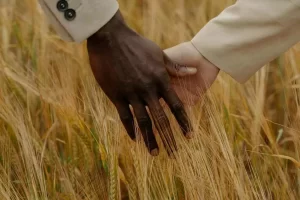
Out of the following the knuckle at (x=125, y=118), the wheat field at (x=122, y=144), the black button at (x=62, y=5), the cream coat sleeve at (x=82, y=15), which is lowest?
the wheat field at (x=122, y=144)

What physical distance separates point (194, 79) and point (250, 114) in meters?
0.25

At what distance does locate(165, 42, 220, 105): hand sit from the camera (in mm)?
1740

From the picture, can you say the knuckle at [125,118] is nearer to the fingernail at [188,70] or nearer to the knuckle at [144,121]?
the knuckle at [144,121]

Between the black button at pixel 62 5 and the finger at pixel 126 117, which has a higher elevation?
the black button at pixel 62 5

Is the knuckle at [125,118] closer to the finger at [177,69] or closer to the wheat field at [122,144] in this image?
the wheat field at [122,144]

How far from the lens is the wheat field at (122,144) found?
1.57 metres

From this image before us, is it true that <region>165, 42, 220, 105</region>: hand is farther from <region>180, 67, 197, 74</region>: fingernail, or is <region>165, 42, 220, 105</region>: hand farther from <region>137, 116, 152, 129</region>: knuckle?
<region>137, 116, 152, 129</region>: knuckle

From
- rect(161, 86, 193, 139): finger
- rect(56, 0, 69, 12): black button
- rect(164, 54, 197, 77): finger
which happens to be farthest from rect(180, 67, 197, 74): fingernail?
rect(56, 0, 69, 12): black button

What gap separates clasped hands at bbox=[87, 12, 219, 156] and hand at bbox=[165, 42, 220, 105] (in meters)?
0.08

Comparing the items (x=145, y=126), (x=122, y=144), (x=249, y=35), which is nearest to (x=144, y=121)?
(x=145, y=126)

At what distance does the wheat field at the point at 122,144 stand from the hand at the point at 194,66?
0.04 metres

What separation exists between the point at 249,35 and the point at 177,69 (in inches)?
6.8

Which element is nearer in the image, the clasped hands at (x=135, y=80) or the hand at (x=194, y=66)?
the clasped hands at (x=135, y=80)

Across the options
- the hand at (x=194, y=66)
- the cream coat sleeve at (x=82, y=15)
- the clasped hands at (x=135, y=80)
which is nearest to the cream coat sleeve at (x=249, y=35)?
the hand at (x=194, y=66)
